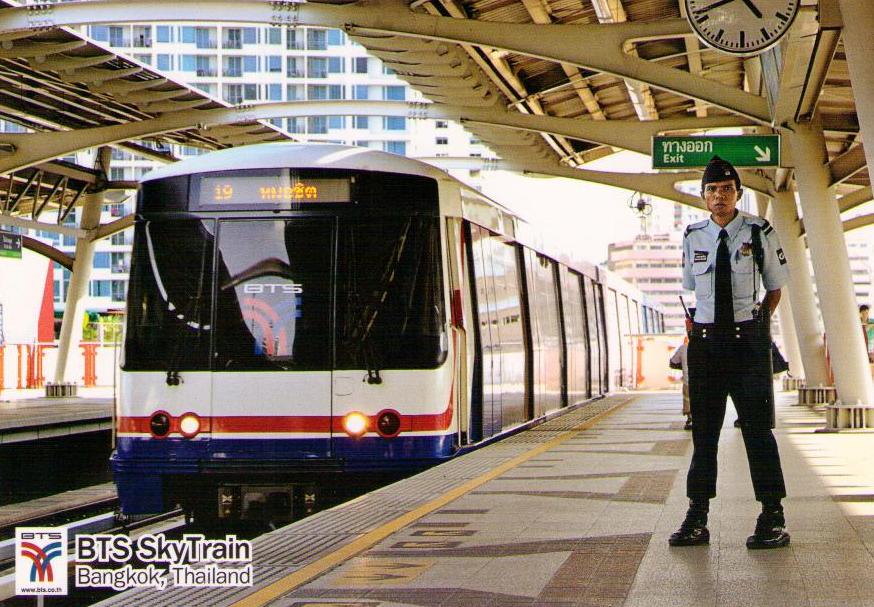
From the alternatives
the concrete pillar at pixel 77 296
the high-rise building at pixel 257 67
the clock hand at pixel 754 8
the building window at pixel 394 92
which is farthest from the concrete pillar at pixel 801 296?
the building window at pixel 394 92

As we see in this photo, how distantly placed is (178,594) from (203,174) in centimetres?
499

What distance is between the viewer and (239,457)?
32.6 ft

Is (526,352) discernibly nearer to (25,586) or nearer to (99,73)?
(25,586)

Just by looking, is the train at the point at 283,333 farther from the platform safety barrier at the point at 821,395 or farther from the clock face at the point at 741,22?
the platform safety barrier at the point at 821,395

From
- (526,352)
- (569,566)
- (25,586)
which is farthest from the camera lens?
(526,352)

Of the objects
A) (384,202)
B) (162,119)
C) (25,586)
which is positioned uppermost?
(162,119)

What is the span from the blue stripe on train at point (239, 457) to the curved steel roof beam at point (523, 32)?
26.3 feet

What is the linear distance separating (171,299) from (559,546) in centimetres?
435

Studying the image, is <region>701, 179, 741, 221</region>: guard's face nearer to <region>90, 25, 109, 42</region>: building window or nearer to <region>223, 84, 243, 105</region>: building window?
<region>223, 84, 243, 105</region>: building window

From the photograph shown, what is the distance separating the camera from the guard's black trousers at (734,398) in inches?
261

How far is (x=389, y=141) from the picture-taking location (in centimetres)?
11619

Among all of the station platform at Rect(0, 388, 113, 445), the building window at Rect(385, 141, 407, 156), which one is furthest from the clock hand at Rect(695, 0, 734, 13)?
the building window at Rect(385, 141, 407, 156)

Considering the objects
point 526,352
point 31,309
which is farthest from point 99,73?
point 31,309

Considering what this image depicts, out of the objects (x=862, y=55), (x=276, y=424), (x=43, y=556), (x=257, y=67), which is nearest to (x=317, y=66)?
(x=257, y=67)
